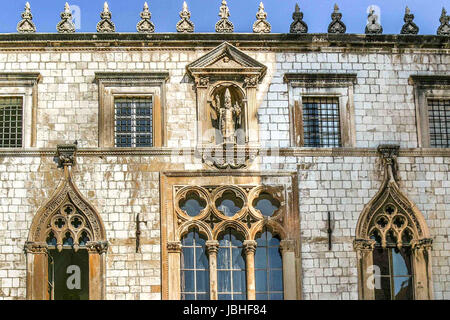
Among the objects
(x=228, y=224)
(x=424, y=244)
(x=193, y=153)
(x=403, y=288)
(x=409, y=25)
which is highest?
(x=409, y=25)

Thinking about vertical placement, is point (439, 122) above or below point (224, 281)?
above

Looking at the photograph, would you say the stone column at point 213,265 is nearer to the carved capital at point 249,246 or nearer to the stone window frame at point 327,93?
the carved capital at point 249,246

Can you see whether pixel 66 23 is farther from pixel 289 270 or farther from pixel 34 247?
pixel 289 270

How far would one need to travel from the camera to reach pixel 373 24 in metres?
29.8

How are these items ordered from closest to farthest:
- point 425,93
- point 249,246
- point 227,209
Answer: point 249,246, point 227,209, point 425,93

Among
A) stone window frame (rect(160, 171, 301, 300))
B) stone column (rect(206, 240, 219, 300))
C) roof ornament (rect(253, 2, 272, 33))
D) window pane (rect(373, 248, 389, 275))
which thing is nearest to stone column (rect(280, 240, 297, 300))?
stone window frame (rect(160, 171, 301, 300))

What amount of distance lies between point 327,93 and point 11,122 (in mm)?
8090

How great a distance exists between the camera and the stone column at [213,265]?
27.5 metres

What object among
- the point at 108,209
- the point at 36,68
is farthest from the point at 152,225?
the point at 36,68

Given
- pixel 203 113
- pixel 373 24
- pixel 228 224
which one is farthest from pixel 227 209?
pixel 373 24

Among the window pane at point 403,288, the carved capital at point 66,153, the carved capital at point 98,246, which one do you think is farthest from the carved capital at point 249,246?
the carved capital at point 66,153

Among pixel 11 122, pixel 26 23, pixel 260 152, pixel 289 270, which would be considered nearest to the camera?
pixel 289 270

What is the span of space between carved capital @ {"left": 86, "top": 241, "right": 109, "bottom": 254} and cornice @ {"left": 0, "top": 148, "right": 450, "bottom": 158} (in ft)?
7.41

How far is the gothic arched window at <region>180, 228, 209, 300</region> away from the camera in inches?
1089
